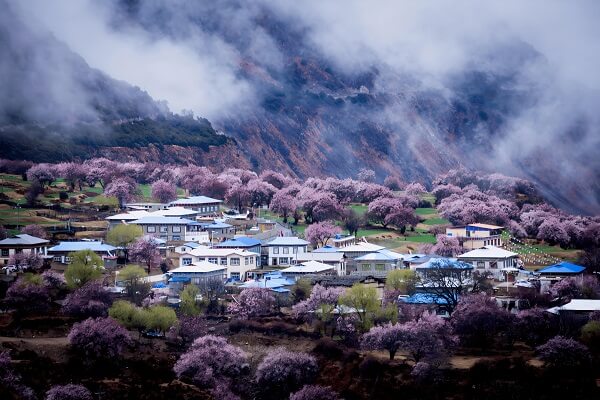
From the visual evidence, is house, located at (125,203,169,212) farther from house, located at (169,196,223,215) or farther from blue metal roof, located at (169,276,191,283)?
blue metal roof, located at (169,276,191,283)

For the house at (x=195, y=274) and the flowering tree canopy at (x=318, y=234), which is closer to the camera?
the house at (x=195, y=274)

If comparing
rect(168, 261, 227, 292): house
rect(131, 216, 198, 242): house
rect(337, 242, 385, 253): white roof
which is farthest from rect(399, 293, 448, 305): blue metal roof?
rect(131, 216, 198, 242): house

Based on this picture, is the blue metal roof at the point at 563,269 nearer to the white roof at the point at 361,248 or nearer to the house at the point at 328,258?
the white roof at the point at 361,248

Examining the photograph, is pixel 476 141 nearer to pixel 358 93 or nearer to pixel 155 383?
pixel 358 93

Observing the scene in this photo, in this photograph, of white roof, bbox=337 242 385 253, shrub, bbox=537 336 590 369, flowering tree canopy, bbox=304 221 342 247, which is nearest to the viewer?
shrub, bbox=537 336 590 369

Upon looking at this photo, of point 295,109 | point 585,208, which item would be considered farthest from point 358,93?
point 585,208

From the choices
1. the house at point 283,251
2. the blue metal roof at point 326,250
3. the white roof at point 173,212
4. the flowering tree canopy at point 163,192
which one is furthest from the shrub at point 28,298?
the flowering tree canopy at point 163,192

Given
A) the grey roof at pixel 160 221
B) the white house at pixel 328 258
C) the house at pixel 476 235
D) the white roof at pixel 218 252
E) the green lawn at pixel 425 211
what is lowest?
the white house at pixel 328 258

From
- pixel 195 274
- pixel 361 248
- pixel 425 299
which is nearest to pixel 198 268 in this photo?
pixel 195 274
